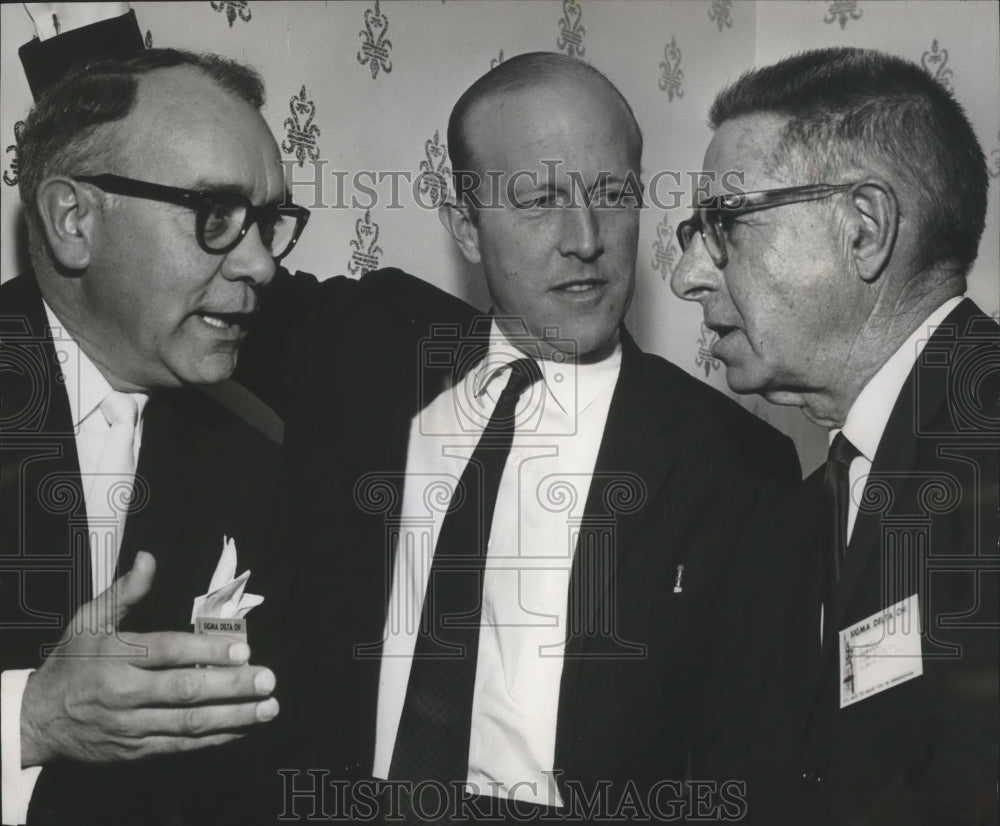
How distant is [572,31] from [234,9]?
27.2 inches

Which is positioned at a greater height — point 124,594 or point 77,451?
point 77,451

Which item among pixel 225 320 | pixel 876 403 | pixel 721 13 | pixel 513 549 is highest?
pixel 721 13

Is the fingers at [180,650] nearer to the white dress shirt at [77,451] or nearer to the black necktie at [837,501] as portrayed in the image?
the white dress shirt at [77,451]

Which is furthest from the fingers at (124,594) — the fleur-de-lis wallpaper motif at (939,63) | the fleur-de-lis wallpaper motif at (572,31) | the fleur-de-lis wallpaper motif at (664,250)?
the fleur-de-lis wallpaper motif at (939,63)

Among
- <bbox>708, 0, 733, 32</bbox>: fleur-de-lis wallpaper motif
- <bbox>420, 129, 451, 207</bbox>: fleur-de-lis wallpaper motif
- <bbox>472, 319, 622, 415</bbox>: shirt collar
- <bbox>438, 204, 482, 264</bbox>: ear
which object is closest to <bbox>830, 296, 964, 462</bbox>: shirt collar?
<bbox>472, 319, 622, 415</bbox>: shirt collar

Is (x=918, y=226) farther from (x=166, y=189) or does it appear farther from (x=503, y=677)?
(x=166, y=189)

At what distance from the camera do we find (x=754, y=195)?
5.43ft

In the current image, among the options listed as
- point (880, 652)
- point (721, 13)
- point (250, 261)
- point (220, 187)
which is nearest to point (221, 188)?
point (220, 187)

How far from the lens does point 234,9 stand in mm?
1764

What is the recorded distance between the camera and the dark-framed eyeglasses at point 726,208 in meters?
1.63

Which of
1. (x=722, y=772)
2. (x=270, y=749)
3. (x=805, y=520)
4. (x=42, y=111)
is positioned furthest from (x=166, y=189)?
(x=722, y=772)

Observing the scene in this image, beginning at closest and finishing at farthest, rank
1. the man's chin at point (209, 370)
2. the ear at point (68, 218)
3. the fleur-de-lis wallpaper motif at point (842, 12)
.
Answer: the ear at point (68, 218) → the man's chin at point (209, 370) → the fleur-de-lis wallpaper motif at point (842, 12)

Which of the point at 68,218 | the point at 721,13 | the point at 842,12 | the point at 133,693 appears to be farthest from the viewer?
the point at 842,12

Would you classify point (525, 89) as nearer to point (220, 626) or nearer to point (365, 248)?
point (365, 248)
